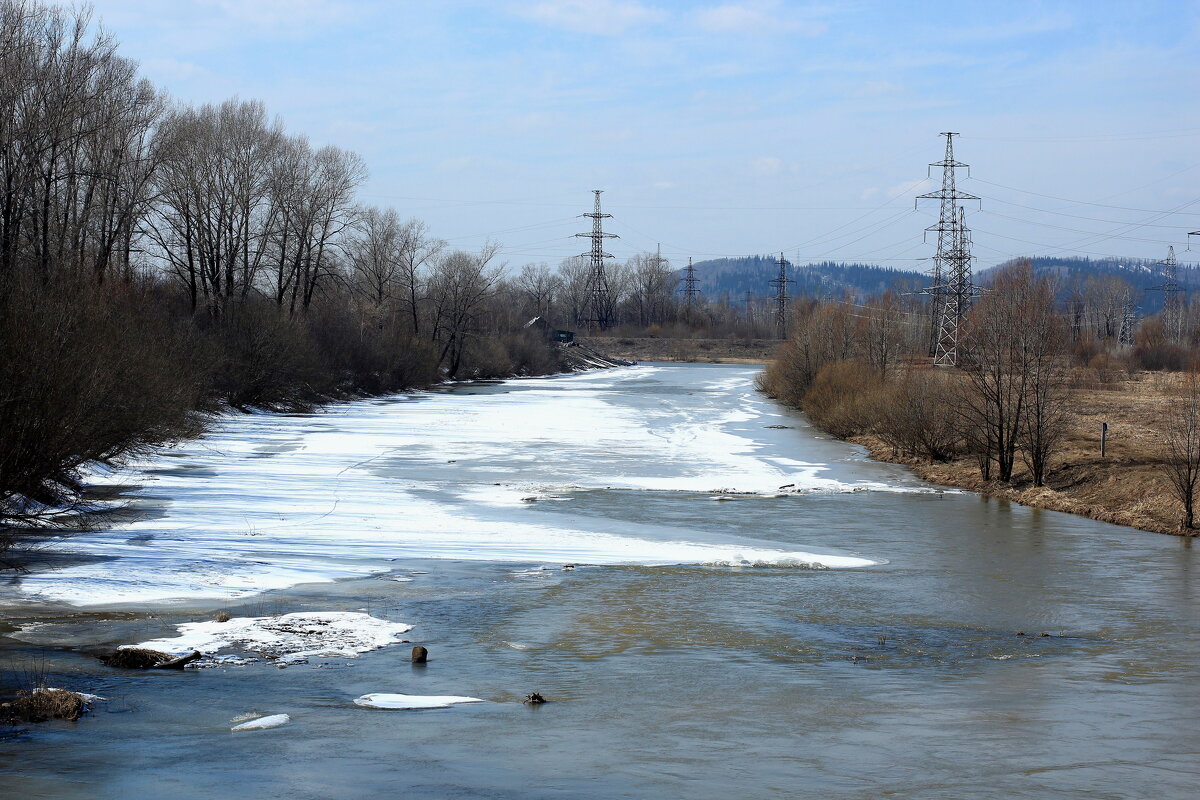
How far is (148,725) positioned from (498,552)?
828 centimetres

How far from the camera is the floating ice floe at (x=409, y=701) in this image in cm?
884

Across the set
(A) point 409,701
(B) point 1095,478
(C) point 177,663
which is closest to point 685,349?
(B) point 1095,478

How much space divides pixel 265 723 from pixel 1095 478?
20.7 metres

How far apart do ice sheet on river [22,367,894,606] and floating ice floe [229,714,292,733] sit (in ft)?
14.9

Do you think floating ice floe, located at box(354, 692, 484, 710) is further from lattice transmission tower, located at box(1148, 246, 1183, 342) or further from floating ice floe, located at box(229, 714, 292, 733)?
lattice transmission tower, located at box(1148, 246, 1183, 342)

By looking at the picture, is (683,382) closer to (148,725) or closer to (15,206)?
(15,206)

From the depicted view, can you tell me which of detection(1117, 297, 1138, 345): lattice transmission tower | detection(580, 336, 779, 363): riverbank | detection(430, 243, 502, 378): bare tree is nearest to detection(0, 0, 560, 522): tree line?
detection(430, 243, 502, 378): bare tree

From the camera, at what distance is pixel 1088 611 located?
44.2ft

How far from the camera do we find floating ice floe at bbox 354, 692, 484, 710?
884cm

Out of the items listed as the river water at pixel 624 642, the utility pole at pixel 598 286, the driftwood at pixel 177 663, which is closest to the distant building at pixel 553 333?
the utility pole at pixel 598 286

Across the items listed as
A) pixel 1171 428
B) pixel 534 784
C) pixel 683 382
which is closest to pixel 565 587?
pixel 534 784

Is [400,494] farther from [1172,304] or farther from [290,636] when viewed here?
[1172,304]

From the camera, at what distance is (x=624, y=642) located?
1138 centimetres

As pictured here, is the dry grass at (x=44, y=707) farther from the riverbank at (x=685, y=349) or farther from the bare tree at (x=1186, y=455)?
the riverbank at (x=685, y=349)
